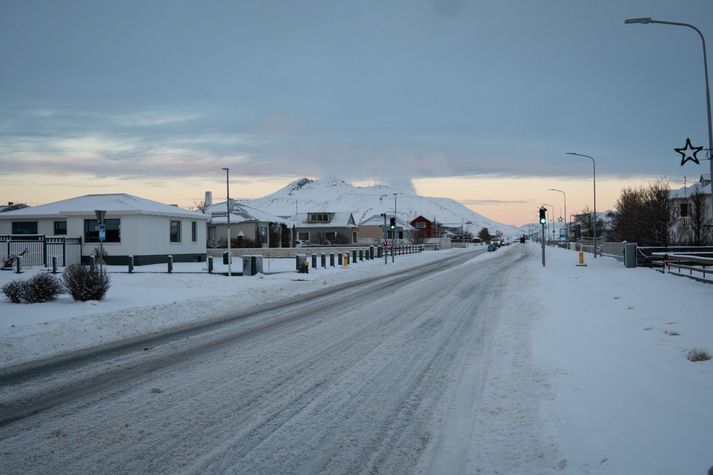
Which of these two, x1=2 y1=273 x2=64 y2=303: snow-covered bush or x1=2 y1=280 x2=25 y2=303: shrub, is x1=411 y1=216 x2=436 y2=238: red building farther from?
x1=2 y1=280 x2=25 y2=303: shrub

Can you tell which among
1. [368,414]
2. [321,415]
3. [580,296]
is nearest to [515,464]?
[368,414]

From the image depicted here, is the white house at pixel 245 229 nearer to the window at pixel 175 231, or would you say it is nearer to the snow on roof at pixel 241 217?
the snow on roof at pixel 241 217

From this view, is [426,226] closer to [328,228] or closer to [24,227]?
[328,228]

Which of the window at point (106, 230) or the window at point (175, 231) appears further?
the window at point (175, 231)

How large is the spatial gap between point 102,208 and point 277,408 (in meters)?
30.8

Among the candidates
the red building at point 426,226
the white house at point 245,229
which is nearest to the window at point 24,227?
the white house at point 245,229

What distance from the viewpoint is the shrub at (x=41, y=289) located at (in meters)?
14.4

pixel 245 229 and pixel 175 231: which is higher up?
pixel 245 229

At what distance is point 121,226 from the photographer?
33.0 m

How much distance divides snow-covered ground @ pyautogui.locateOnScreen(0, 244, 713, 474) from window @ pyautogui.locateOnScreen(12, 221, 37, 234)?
21.8m

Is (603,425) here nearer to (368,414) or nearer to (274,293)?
(368,414)

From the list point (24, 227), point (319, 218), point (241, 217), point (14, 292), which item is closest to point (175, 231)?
point (24, 227)

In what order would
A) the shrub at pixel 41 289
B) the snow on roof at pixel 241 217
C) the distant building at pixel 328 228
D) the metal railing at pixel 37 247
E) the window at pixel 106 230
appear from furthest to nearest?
the distant building at pixel 328 228
the snow on roof at pixel 241 217
the window at pixel 106 230
the metal railing at pixel 37 247
the shrub at pixel 41 289

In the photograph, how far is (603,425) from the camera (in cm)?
518
